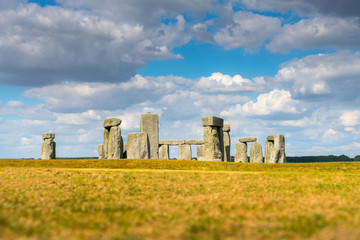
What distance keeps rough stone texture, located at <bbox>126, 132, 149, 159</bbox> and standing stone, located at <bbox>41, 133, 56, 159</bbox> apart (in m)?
8.25

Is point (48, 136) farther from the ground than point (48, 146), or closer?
farther from the ground

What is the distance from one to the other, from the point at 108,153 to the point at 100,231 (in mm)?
20010

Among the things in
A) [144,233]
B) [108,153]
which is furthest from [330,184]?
[108,153]

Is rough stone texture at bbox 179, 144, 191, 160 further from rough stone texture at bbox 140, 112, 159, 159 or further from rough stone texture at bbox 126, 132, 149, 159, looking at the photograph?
rough stone texture at bbox 126, 132, 149, 159

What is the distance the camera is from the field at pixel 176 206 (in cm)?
606

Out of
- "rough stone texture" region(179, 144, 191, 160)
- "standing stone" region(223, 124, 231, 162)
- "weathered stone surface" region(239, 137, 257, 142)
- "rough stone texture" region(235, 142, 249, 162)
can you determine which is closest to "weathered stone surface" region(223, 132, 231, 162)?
"standing stone" region(223, 124, 231, 162)

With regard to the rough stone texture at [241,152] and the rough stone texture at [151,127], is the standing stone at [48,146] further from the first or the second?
the rough stone texture at [241,152]

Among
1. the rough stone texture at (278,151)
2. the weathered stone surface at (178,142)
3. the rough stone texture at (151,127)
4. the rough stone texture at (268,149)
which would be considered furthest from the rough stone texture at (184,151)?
the rough stone texture at (278,151)

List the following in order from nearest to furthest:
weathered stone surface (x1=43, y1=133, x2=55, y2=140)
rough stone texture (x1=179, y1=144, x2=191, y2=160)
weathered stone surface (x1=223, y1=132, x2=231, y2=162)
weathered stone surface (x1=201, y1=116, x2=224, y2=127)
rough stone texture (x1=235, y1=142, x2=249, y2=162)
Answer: weathered stone surface (x1=201, y1=116, x2=224, y2=127), weathered stone surface (x1=43, y1=133, x2=55, y2=140), weathered stone surface (x1=223, y1=132, x2=231, y2=162), rough stone texture (x1=235, y1=142, x2=249, y2=162), rough stone texture (x1=179, y1=144, x2=191, y2=160)

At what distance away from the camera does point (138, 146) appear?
2544cm

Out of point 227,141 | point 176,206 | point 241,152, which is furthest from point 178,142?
point 176,206

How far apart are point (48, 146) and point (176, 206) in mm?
23882

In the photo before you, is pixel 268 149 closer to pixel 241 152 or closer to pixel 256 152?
pixel 256 152

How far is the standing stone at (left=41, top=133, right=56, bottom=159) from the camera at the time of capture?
30.2m
